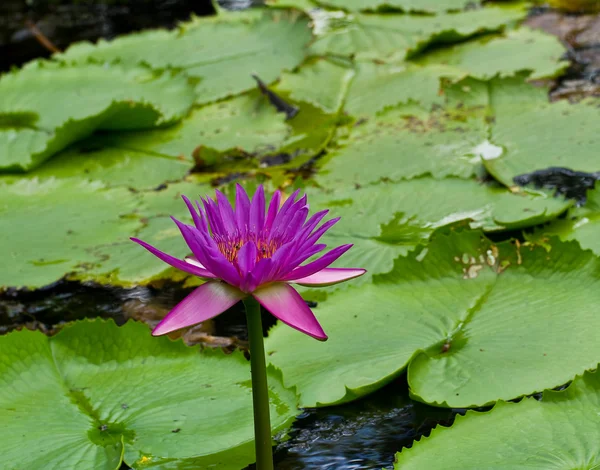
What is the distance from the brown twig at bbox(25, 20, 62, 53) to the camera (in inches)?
170

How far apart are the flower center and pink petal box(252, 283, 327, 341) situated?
0.22 ft

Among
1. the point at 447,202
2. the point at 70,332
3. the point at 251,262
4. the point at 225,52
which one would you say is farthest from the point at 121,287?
the point at 225,52

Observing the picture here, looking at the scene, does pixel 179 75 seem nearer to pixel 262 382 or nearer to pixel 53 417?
pixel 53 417

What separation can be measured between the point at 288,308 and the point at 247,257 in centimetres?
8

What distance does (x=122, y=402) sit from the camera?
55.1 inches

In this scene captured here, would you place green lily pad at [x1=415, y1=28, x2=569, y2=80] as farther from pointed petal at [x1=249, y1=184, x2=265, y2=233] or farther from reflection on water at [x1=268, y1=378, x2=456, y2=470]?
pointed petal at [x1=249, y1=184, x2=265, y2=233]

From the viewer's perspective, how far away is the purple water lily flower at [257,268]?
36.9 inches

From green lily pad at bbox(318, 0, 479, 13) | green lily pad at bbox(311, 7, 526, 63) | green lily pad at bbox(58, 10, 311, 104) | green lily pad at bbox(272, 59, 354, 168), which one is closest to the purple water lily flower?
green lily pad at bbox(272, 59, 354, 168)

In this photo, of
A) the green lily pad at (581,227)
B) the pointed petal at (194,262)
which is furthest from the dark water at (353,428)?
the green lily pad at (581,227)

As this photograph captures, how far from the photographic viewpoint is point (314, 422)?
1438 millimetres

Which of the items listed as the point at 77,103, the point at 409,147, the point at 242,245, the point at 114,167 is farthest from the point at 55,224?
the point at 242,245

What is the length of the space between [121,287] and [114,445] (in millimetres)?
836

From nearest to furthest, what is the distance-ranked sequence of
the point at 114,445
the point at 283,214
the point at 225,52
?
the point at 283,214
the point at 114,445
the point at 225,52

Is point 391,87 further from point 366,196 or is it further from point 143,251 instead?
point 143,251
